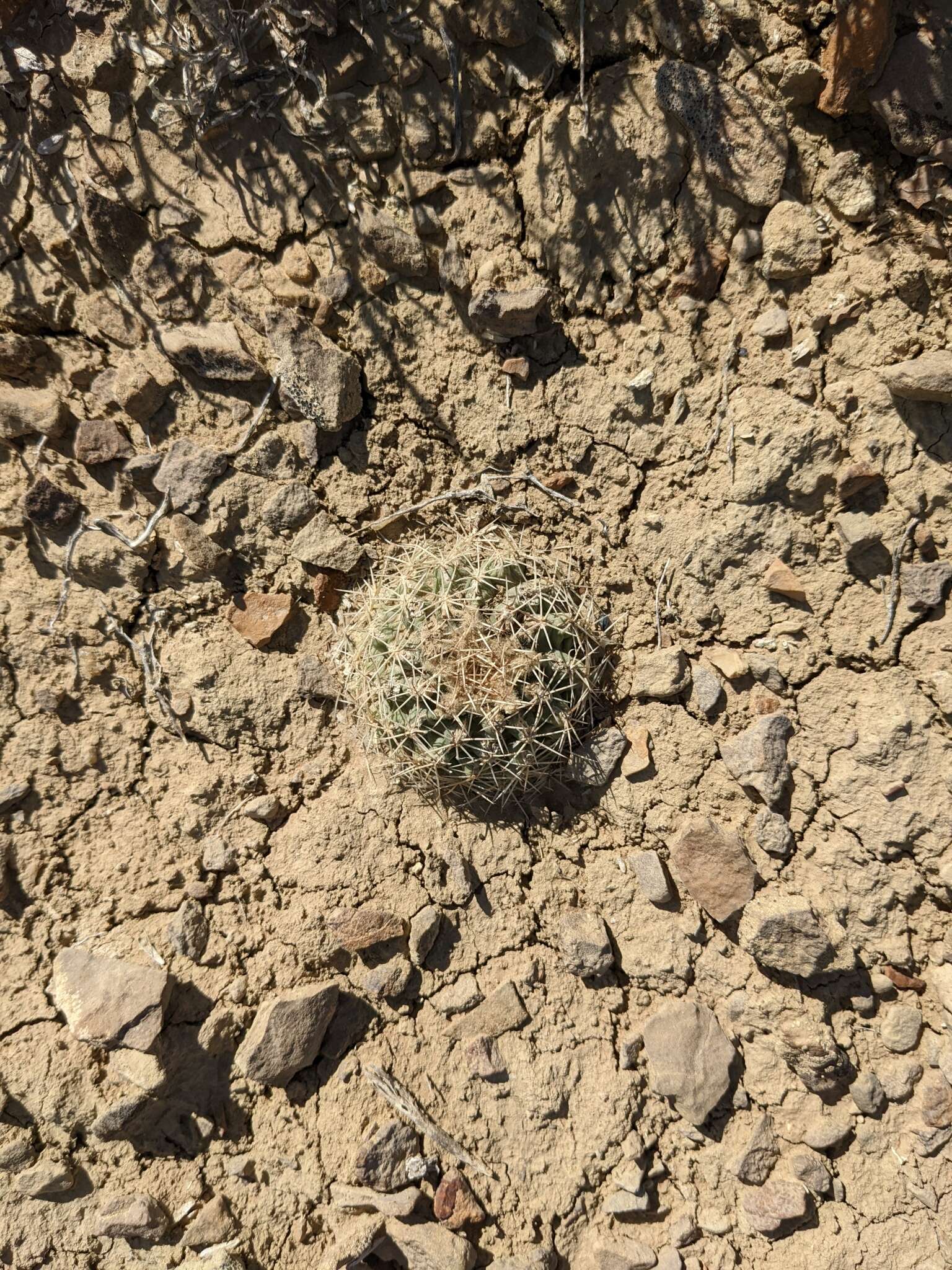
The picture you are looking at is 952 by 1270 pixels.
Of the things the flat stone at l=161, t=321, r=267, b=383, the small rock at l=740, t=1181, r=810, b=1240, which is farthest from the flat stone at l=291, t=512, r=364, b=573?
the small rock at l=740, t=1181, r=810, b=1240

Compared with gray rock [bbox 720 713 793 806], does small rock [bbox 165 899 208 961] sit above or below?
below

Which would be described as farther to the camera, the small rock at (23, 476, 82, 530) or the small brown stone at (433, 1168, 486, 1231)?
the small rock at (23, 476, 82, 530)

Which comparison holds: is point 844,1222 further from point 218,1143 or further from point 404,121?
point 404,121

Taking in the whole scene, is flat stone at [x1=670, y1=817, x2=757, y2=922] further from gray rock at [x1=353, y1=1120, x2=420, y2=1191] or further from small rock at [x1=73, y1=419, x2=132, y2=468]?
small rock at [x1=73, y1=419, x2=132, y2=468]

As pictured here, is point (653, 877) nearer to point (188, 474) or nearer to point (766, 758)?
point (766, 758)

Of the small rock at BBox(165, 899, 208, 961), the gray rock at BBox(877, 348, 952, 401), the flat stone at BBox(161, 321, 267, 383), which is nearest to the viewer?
the gray rock at BBox(877, 348, 952, 401)

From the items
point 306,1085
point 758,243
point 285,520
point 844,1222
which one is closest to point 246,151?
point 285,520

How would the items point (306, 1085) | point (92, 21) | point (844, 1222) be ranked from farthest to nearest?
point (92, 21) < point (306, 1085) < point (844, 1222)
